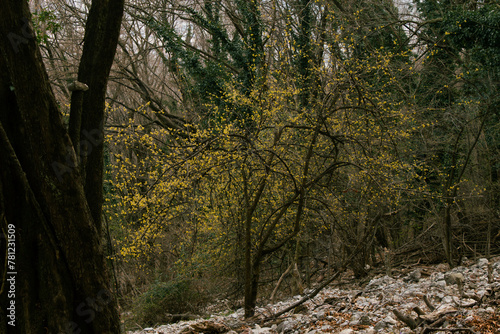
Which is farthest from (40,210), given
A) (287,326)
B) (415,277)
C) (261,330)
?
(415,277)

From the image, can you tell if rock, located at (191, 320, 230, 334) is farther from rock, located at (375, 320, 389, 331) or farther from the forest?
rock, located at (375, 320, 389, 331)

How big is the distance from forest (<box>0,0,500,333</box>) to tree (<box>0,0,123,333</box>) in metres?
0.01

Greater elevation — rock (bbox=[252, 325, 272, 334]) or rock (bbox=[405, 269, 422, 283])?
rock (bbox=[252, 325, 272, 334])

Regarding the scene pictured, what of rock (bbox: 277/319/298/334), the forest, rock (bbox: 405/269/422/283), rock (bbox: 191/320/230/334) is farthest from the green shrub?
rock (bbox: 405/269/422/283)

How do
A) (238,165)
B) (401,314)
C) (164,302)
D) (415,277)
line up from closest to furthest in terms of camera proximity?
(401,314), (238,165), (415,277), (164,302)

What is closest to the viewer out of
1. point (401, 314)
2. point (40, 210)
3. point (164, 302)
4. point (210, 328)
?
point (40, 210)

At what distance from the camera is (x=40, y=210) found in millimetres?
3176

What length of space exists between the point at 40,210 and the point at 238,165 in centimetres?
350

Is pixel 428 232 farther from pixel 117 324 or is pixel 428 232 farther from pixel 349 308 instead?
pixel 117 324

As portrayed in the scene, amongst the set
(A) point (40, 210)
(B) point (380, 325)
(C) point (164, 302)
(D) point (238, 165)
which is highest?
(D) point (238, 165)

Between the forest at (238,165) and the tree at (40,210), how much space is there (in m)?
0.01

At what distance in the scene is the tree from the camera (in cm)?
309

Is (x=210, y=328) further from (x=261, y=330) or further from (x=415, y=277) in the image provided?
(x=415, y=277)

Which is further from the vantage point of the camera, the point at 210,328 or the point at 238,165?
the point at 238,165
